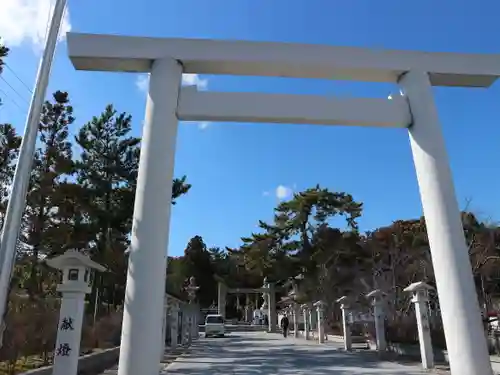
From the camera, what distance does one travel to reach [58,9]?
19.9ft

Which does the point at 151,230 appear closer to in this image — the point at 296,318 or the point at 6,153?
the point at 6,153

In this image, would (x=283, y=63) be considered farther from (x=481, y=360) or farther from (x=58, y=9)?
(x=481, y=360)

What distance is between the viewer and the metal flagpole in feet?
16.0

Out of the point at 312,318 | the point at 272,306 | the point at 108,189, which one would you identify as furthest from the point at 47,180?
the point at 272,306

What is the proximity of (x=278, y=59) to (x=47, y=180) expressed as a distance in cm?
1293

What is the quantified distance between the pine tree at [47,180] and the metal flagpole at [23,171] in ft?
36.9

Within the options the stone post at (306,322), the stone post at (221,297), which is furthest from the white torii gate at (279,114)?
the stone post at (221,297)

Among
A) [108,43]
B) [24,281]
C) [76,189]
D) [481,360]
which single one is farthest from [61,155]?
[481,360]

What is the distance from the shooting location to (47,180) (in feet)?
54.0

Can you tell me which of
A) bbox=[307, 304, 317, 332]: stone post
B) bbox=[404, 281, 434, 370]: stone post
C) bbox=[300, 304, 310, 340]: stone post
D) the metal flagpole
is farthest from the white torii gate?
bbox=[300, 304, 310, 340]: stone post

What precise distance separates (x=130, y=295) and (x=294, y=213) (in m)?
26.0

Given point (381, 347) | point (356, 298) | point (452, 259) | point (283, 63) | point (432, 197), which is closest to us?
point (452, 259)

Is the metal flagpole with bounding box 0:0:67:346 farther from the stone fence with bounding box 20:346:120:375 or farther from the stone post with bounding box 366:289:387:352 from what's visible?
the stone post with bounding box 366:289:387:352

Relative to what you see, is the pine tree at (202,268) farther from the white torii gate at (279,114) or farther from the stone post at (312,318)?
the white torii gate at (279,114)
